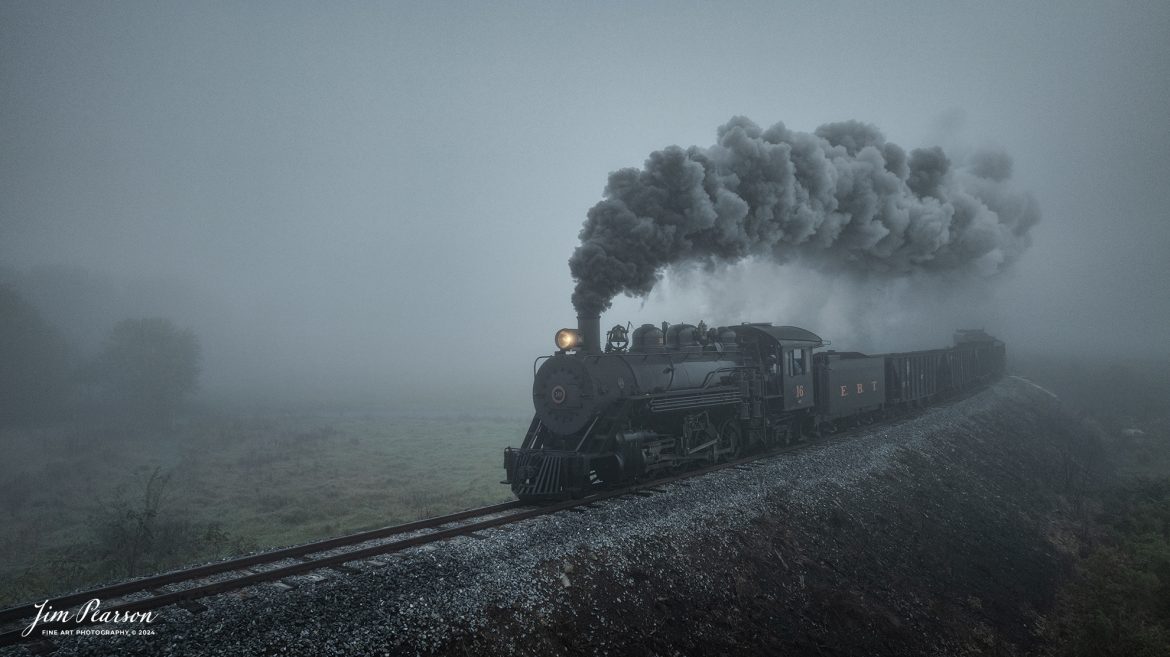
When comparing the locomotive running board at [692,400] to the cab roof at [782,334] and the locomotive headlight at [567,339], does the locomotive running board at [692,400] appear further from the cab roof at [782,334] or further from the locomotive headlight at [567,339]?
the cab roof at [782,334]

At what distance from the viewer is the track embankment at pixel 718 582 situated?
6316mm

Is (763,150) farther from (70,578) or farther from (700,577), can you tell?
(70,578)

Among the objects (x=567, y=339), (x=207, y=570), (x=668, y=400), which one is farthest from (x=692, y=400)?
(x=207, y=570)

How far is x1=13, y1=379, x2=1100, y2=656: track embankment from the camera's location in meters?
6.32

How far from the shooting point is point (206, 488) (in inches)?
962

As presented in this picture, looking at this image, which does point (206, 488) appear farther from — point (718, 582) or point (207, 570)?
point (718, 582)

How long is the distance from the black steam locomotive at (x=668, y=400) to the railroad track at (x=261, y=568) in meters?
0.88

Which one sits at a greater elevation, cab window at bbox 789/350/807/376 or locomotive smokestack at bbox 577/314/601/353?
locomotive smokestack at bbox 577/314/601/353
